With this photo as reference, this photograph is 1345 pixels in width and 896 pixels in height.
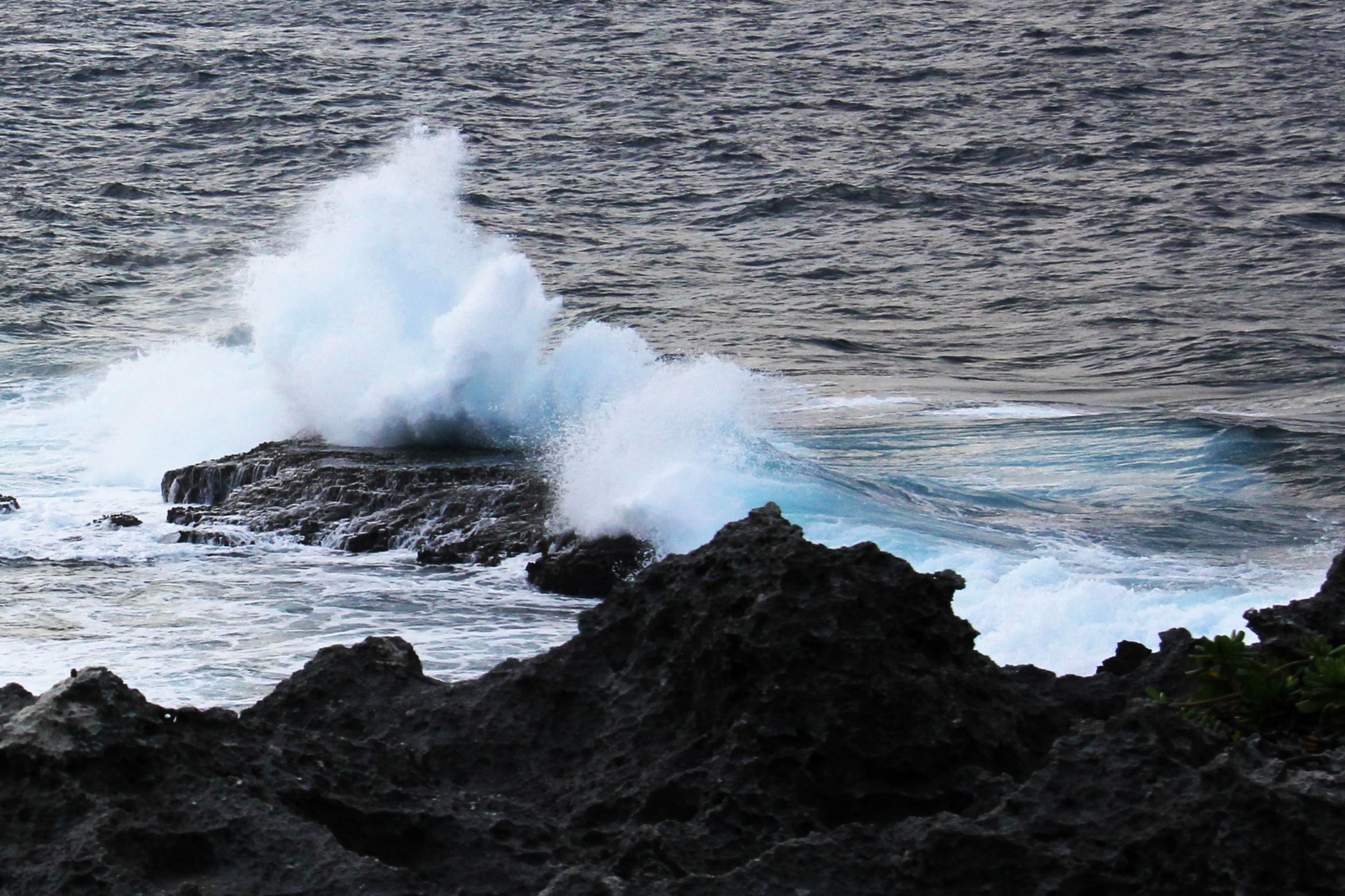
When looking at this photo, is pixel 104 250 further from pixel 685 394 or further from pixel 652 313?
pixel 685 394

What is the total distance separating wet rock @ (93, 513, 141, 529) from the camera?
9.29 meters

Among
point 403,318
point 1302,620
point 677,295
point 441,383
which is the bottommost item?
point 1302,620

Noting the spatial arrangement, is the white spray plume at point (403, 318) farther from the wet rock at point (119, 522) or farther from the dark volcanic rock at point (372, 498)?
the wet rock at point (119, 522)

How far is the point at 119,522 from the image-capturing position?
9.33 metres

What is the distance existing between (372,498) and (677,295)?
7461 mm

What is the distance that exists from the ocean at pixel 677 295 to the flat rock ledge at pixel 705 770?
3.20m

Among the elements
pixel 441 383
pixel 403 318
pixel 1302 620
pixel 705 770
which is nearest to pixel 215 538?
Answer: pixel 441 383

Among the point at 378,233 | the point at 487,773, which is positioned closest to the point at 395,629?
the point at 487,773

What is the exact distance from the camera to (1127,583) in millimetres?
7508

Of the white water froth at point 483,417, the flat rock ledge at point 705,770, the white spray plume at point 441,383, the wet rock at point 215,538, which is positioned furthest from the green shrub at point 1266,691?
the wet rock at point 215,538

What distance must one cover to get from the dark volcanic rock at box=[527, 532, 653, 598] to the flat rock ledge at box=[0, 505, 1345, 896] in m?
4.18

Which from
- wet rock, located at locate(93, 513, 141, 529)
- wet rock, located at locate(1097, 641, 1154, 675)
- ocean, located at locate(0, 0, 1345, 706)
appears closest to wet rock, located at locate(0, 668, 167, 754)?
wet rock, located at locate(1097, 641, 1154, 675)

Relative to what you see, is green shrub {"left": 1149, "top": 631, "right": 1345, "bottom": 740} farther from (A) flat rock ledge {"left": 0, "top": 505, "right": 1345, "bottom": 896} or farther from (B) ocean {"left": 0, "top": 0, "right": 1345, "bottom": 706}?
(B) ocean {"left": 0, "top": 0, "right": 1345, "bottom": 706}

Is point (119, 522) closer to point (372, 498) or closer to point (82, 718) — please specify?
point (372, 498)
